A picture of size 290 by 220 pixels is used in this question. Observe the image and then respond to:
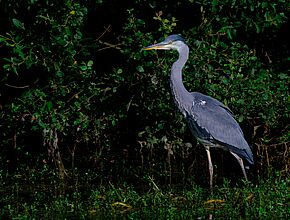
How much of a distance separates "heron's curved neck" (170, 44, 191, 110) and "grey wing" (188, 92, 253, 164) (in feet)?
0.41

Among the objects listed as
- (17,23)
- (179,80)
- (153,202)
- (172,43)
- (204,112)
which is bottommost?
(153,202)

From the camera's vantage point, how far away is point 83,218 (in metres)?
6.87

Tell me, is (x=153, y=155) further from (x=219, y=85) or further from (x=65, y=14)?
(x=65, y=14)

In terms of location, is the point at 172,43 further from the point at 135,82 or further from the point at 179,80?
the point at 135,82

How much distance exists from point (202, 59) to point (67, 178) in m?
2.09

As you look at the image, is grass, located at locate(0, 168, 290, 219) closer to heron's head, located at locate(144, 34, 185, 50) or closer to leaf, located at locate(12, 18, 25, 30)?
heron's head, located at locate(144, 34, 185, 50)

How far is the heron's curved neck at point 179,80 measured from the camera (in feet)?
28.0

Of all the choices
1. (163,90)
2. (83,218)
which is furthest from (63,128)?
(83,218)

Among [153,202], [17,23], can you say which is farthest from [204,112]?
[17,23]

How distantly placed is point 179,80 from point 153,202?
67.0 inches

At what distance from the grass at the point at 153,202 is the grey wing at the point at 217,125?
463 mm

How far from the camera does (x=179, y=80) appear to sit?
8.55 metres

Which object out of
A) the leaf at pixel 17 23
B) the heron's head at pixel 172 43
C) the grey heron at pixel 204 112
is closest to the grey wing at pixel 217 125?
the grey heron at pixel 204 112

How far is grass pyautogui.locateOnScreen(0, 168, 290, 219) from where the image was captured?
6.92m
